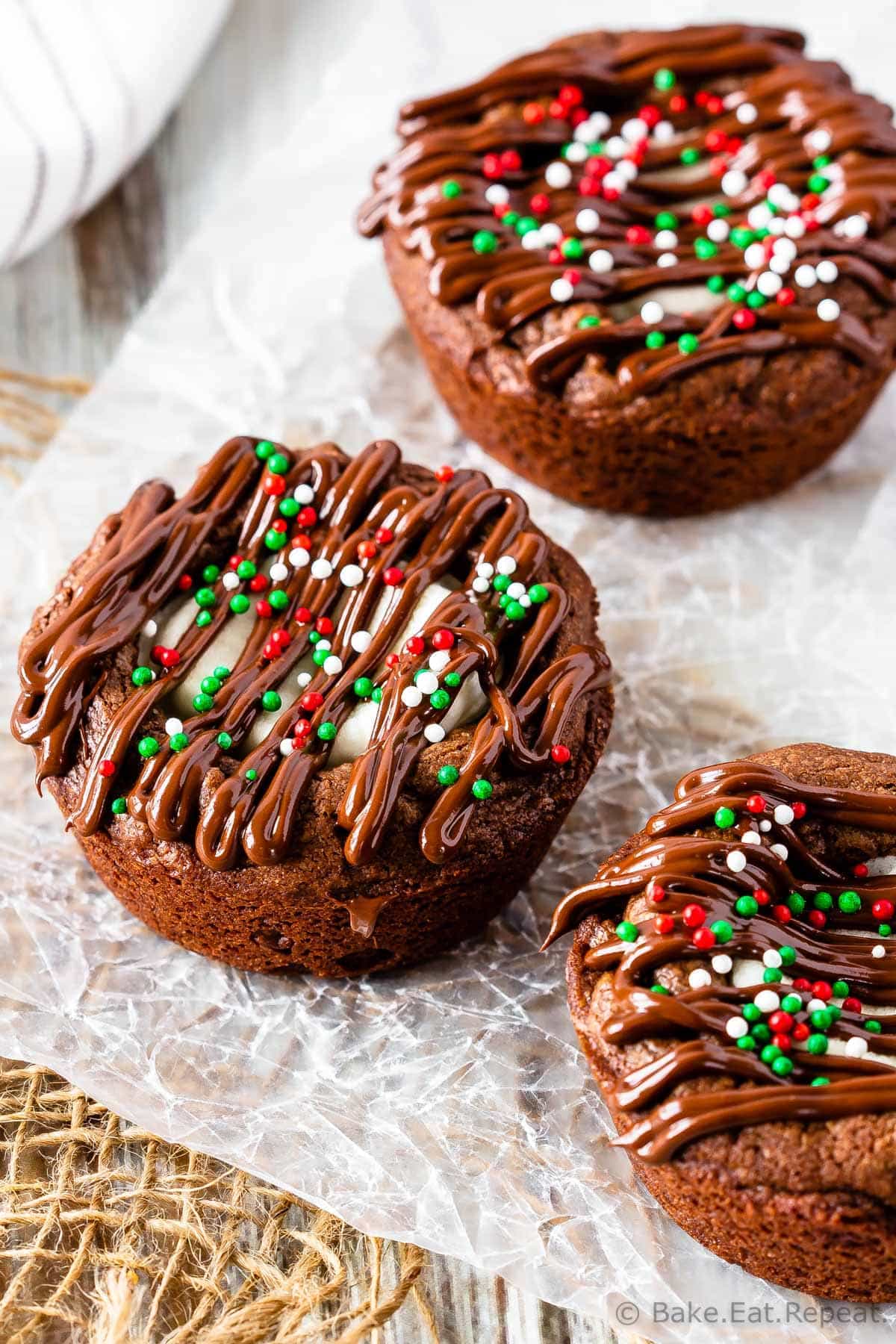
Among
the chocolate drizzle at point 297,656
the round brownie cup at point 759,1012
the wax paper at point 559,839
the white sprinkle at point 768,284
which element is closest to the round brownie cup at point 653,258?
the white sprinkle at point 768,284

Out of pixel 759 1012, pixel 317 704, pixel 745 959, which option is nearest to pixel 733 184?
pixel 317 704

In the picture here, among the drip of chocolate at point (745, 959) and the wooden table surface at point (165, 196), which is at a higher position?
the wooden table surface at point (165, 196)

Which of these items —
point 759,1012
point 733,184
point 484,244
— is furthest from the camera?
point 733,184

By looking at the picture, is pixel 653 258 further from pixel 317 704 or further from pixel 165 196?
pixel 165 196

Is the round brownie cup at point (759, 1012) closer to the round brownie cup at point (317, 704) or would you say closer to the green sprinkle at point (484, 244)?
the round brownie cup at point (317, 704)

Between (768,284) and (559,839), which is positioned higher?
(768,284)
